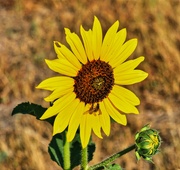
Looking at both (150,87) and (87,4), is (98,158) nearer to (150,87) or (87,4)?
(150,87)

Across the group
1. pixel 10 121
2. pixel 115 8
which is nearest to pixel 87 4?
pixel 115 8

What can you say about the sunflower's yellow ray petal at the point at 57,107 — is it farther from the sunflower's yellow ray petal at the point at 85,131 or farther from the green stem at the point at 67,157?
the green stem at the point at 67,157

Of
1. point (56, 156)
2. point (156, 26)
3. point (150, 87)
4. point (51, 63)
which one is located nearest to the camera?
point (51, 63)

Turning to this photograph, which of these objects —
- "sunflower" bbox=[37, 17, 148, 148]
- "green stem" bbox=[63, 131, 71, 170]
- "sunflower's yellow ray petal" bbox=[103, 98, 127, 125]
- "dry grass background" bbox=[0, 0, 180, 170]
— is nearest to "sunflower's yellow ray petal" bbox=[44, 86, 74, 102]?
"sunflower" bbox=[37, 17, 148, 148]

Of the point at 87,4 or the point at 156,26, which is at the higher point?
the point at 87,4

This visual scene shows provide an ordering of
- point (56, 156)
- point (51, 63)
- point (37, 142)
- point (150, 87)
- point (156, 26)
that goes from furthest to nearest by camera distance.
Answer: point (156, 26) < point (150, 87) < point (37, 142) < point (56, 156) < point (51, 63)

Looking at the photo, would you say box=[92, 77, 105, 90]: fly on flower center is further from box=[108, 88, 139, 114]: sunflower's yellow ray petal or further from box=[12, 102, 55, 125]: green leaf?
box=[12, 102, 55, 125]: green leaf

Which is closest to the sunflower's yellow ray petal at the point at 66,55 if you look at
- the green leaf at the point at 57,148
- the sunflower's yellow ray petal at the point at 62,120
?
the sunflower's yellow ray petal at the point at 62,120
